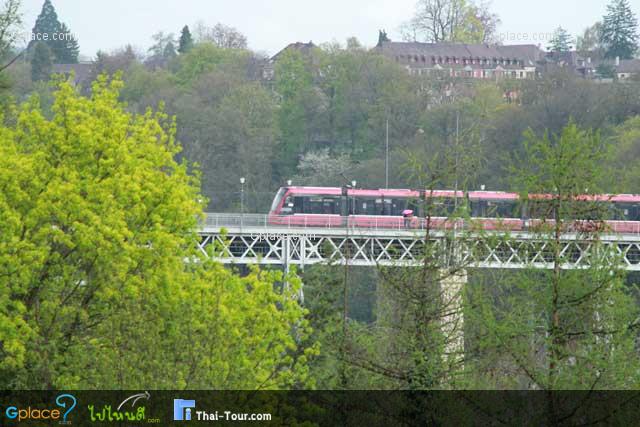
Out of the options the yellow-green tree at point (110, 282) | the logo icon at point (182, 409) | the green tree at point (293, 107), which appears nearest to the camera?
the logo icon at point (182, 409)

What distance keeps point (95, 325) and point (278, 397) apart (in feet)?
12.3

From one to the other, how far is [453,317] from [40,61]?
4047 inches

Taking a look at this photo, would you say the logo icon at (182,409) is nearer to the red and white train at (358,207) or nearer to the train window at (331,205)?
the red and white train at (358,207)

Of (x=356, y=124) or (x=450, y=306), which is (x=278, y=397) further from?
(x=356, y=124)

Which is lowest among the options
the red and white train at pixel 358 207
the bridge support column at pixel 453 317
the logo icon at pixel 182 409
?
the red and white train at pixel 358 207

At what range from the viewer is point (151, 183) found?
2534 centimetres

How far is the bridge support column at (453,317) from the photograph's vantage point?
21.6 meters

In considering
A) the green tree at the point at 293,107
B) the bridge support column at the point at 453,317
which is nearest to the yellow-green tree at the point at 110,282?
the bridge support column at the point at 453,317

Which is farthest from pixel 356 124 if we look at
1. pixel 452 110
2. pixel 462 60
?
pixel 462 60

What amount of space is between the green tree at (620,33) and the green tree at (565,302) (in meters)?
124

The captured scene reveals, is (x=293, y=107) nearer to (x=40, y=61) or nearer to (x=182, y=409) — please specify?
(x=40, y=61)

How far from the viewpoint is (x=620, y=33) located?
482 ft

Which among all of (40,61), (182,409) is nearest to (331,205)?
(182,409)

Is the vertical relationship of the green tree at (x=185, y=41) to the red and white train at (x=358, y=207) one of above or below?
above
